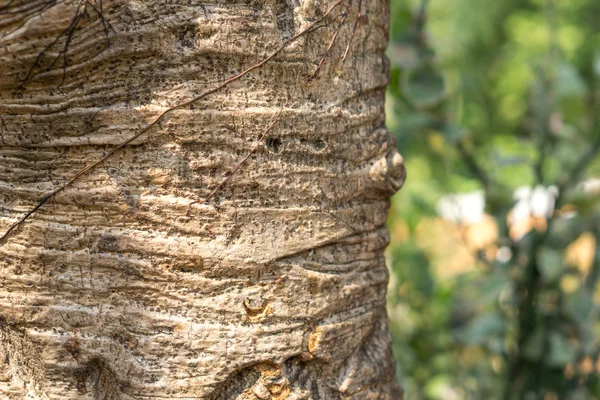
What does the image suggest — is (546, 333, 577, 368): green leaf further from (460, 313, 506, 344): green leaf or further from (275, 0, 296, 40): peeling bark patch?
(275, 0, 296, 40): peeling bark patch

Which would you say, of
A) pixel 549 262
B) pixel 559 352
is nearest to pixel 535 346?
pixel 559 352

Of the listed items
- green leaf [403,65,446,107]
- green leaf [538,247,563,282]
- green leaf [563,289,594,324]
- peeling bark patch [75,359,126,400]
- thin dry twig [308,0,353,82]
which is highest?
green leaf [403,65,446,107]

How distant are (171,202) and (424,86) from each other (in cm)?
117

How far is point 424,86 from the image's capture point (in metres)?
1.94

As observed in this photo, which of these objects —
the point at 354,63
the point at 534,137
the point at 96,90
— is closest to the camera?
the point at 96,90

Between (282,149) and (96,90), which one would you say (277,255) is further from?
(96,90)

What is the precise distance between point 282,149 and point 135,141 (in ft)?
0.67

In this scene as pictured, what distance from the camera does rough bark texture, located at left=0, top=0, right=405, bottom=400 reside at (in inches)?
36.6

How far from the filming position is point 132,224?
3.15ft

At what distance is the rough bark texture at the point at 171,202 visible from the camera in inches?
36.6

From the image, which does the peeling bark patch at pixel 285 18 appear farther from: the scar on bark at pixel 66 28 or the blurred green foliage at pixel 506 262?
the blurred green foliage at pixel 506 262

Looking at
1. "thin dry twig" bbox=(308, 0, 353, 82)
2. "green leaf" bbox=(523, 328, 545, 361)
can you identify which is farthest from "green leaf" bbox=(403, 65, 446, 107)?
"thin dry twig" bbox=(308, 0, 353, 82)

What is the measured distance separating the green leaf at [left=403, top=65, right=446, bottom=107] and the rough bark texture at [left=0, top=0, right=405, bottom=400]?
0.92 meters

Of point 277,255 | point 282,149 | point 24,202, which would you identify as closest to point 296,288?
point 277,255
